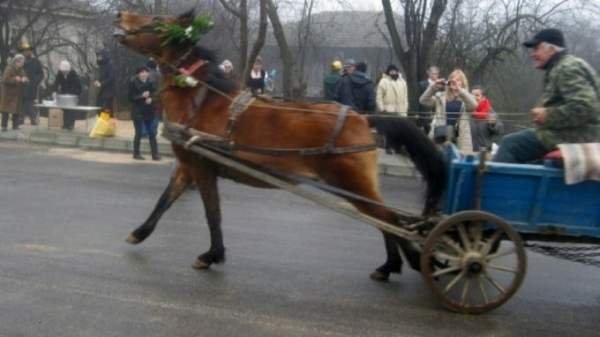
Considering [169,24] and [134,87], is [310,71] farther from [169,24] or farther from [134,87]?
[169,24]

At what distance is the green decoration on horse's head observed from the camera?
6352 millimetres

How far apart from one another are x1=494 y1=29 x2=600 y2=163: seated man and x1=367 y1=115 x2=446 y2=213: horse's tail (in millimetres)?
474

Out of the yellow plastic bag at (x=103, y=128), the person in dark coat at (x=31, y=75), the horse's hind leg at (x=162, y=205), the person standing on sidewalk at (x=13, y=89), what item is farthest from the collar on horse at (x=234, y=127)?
the person in dark coat at (x=31, y=75)

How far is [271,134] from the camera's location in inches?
237

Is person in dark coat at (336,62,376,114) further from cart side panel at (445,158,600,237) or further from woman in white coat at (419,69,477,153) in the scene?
cart side panel at (445,158,600,237)

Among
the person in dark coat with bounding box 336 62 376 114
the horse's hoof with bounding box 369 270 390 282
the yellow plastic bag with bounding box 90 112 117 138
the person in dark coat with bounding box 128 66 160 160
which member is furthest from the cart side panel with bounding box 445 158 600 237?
the yellow plastic bag with bounding box 90 112 117 138

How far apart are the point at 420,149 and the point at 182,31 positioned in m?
2.16

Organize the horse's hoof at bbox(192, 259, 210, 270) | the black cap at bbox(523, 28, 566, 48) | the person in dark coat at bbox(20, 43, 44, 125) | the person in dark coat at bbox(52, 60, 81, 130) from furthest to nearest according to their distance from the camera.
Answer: the person in dark coat at bbox(20, 43, 44, 125), the person in dark coat at bbox(52, 60, 81, 130), the horse's hoof at bbox(192, 259, 210, 270), the black cap at bbox(523, 28, 566, 48)

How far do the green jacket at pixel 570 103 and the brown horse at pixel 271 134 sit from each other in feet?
2.78

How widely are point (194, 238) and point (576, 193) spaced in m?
3.58

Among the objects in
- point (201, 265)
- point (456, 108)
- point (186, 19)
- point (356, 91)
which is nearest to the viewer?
point (201, 265)

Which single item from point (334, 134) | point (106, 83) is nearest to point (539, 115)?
point (334, 134)

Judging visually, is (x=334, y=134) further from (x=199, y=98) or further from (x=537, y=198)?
(x=537, y=198)

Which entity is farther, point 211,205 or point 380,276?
point 211,205
